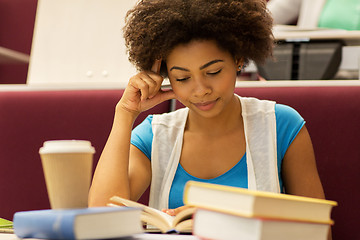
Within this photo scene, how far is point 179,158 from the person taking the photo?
1349 millimetres

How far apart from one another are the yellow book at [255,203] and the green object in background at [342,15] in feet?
5.02

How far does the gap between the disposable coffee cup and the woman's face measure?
1.73 feet

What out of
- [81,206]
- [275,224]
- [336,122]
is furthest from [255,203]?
[336,122]

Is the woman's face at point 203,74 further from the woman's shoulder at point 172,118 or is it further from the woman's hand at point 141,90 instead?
the woman's shoulder at point 172,118

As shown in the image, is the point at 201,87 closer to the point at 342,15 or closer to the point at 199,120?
the point at 199,120


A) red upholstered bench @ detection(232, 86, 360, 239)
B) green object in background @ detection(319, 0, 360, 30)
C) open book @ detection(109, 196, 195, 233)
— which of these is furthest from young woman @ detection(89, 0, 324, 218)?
green object in background @ detection(319, 0, 360, 30)

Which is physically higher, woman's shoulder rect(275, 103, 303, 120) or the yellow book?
woman's shoulder rect(275, 103, 303, 120)

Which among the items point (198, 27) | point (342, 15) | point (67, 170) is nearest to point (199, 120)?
point (198, 27)

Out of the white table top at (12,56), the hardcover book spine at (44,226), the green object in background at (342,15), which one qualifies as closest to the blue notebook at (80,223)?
the hardcover book spine at (44,226)

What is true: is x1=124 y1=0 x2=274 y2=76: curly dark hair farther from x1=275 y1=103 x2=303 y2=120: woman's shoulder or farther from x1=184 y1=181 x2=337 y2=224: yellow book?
x1=184 y1=181 x2=337 y2=224: yellow book

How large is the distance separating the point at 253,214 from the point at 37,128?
1.23m

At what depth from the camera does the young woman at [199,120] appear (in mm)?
1168

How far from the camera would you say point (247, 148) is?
1283 millimetres

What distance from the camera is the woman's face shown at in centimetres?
114
